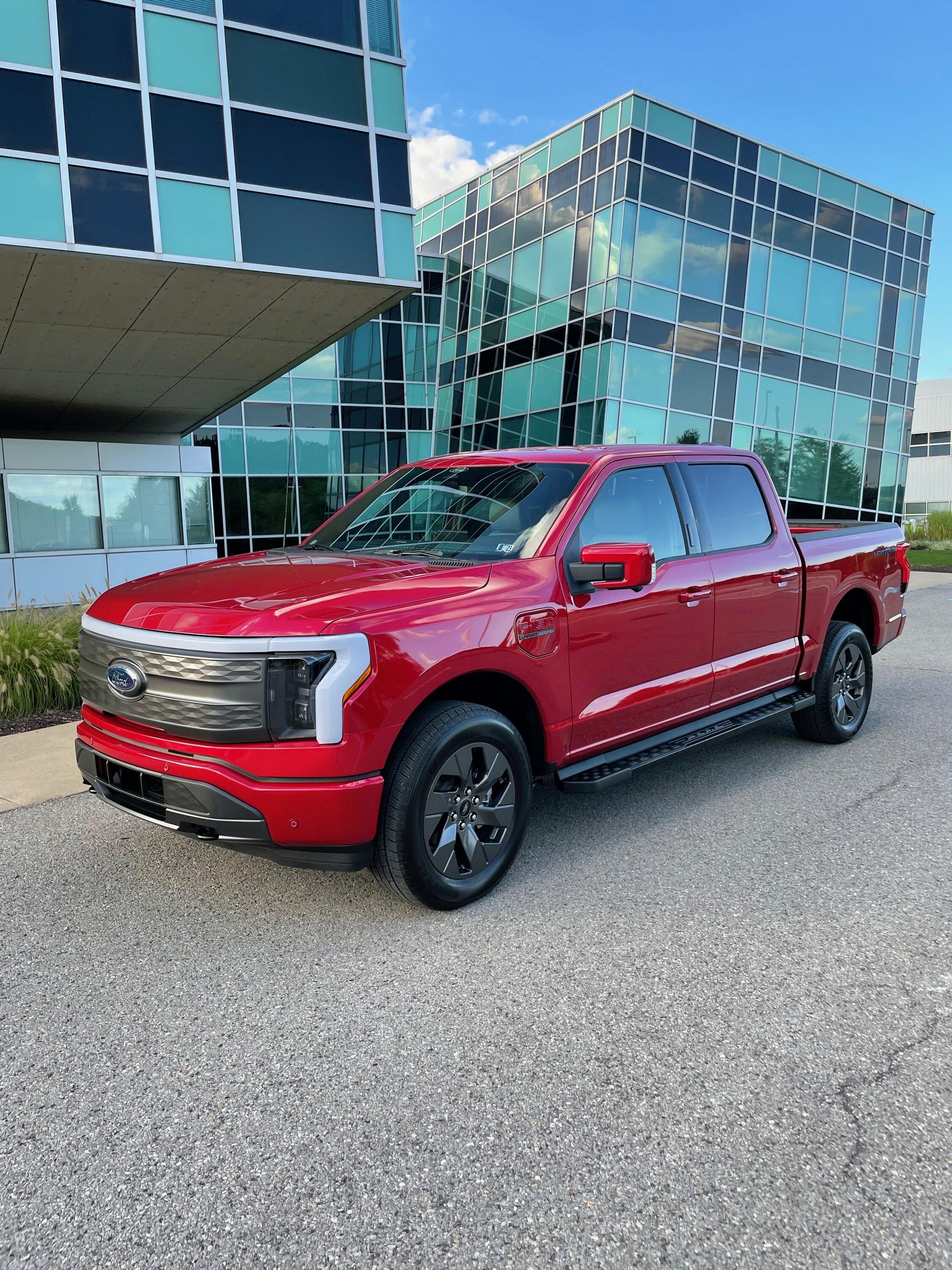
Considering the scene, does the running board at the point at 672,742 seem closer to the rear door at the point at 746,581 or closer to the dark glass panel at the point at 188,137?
the rear door at the point at 746,581

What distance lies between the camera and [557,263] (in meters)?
26.0

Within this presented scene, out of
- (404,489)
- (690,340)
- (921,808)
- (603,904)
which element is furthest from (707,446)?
(690,340)

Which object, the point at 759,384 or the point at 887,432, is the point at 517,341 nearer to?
the point at 759,384

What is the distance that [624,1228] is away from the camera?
2141 millimetres

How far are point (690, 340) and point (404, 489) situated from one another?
22.3 metres

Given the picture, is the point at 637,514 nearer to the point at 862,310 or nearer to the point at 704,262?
the point at 704,262

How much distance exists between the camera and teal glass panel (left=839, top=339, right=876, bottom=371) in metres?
28.6

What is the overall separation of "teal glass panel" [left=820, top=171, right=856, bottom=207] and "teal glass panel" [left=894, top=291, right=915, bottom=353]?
3.64m

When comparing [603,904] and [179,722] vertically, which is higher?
[179,722]

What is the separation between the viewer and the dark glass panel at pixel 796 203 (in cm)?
2673

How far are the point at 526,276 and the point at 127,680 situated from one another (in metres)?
26.4

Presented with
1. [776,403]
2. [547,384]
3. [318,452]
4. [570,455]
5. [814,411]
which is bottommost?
[570,455]

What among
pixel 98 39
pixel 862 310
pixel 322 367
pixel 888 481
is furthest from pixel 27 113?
pixel 888 481

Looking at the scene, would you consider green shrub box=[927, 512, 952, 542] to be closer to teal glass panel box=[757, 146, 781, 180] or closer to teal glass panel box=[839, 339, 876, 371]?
teal glass panel box=[839, 339, 876, 371]
